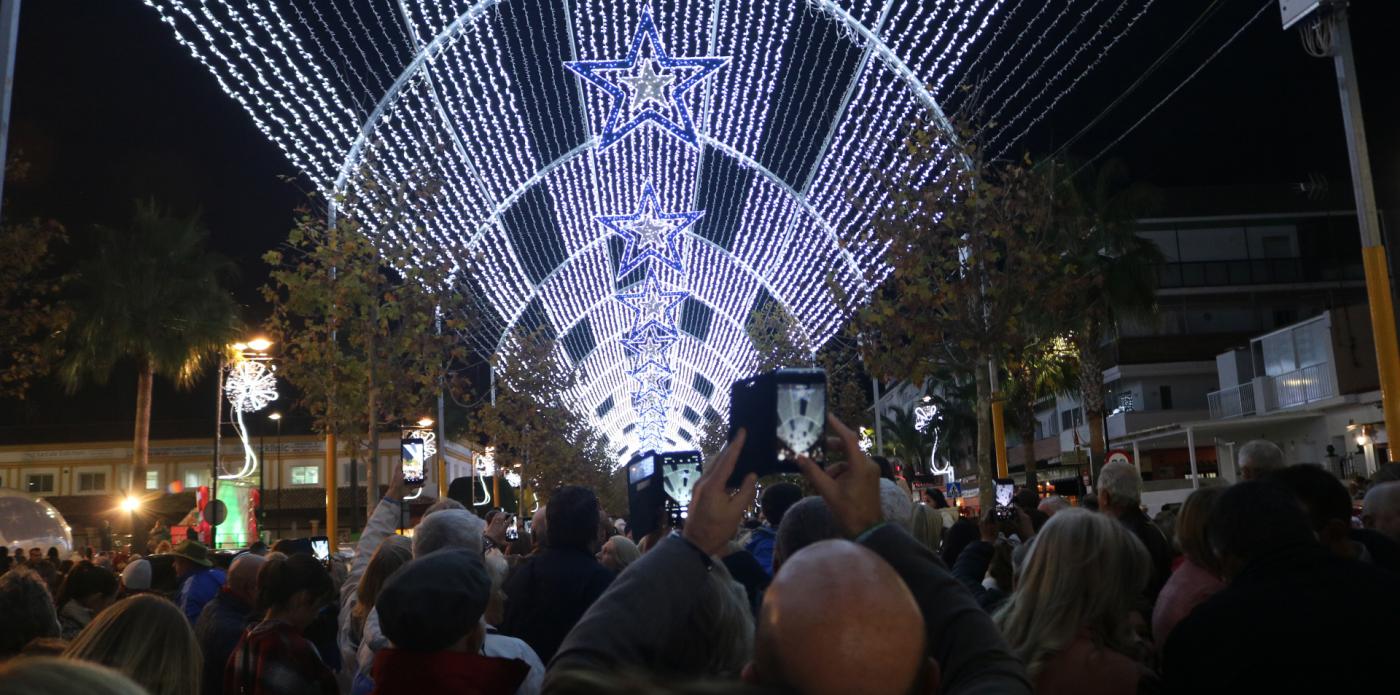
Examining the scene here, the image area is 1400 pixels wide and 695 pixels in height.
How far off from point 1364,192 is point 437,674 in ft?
48.9

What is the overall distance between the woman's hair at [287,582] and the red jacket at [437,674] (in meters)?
1.68

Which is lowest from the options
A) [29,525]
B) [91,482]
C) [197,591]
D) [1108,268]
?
[197,591]

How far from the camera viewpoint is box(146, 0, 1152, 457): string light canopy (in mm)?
23344

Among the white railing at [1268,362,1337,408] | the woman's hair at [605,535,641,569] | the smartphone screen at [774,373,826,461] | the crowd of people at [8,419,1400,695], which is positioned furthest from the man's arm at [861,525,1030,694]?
the white railing at [1268,362,1337,408]

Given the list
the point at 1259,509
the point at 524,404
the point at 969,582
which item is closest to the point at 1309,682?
the point at 1259,509

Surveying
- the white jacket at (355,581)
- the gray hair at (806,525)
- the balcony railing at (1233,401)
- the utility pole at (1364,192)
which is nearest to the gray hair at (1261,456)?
the gray hair at (806,525)

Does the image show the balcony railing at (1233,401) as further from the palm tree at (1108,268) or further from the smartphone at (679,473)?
the smartphone at (679,473)

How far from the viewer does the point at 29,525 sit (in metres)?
27.7

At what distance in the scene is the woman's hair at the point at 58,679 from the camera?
1766 mm

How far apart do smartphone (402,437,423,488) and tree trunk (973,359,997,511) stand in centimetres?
830

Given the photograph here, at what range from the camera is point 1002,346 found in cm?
1897

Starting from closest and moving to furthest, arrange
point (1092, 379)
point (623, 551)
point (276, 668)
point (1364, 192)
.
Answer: point (276, 668) → point (623, 551) → point (1364, 192) → point (1092, 379)

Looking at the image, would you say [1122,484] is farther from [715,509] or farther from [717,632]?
[715,509]

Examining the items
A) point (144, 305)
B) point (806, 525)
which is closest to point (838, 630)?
point (806, 525)
